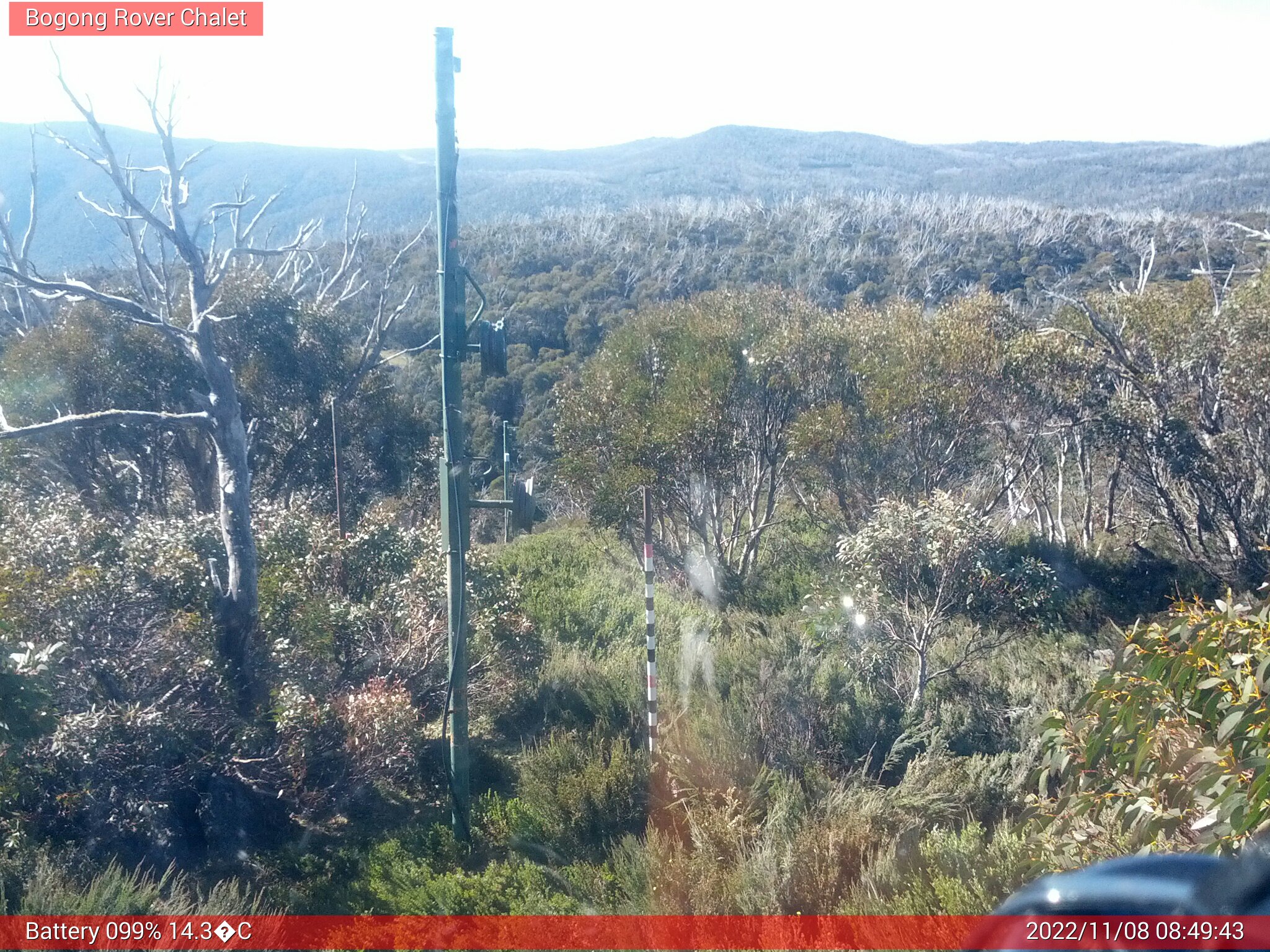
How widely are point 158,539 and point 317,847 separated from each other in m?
2.71

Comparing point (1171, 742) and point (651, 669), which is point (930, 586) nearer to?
point (651, 669)

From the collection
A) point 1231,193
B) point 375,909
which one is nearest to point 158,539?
point 375,909

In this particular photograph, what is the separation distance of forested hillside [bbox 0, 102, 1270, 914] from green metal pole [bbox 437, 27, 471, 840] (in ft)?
1.75

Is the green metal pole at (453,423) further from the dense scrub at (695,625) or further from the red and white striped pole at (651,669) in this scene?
the red and white striped pole at (651,669)

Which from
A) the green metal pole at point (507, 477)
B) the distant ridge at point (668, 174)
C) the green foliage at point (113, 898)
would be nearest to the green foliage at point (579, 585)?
the green metal pole at point (507, 477)

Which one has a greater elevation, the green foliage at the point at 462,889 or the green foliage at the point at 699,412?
the green foliage at the point at 699,412

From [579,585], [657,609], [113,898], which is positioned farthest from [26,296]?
[113,898]

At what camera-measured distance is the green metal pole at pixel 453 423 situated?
5.33 metres

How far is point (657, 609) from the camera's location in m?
9.34

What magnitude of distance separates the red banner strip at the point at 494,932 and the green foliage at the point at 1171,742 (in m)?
0.70

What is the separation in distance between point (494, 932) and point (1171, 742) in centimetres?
282

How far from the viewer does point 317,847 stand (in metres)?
5.41

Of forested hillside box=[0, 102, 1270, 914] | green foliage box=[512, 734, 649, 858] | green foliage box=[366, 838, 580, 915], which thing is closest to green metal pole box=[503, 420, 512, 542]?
forested hillside box=[0, 102, 1270, 914]

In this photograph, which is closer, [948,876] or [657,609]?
[948,876]
